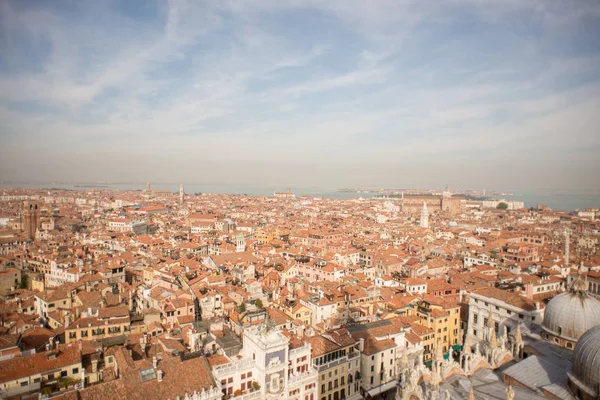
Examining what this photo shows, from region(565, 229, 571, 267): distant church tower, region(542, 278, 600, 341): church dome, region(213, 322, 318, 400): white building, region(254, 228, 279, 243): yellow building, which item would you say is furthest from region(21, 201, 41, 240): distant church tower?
region(565, 229, 571, 267): distant church tower

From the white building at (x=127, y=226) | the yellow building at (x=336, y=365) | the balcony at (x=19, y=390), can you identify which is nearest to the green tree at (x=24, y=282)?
the balcony at (x=19, y=390)

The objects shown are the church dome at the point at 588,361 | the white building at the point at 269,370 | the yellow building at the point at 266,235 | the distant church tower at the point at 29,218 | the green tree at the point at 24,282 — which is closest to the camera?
the church dome at the point at 588,361

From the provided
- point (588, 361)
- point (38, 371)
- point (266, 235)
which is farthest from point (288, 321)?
point (266, 235)

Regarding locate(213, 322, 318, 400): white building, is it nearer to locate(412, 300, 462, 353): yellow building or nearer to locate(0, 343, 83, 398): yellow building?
locate(0, 343, 83, 398): yellow building

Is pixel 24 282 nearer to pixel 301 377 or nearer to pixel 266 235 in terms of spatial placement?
pixel 301 377

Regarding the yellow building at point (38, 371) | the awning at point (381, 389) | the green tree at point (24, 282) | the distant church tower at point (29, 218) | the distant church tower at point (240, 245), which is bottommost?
the awning at point (381, 389)

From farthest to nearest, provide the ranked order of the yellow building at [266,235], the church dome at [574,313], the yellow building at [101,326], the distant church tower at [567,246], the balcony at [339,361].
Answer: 1. the yellow building at [266,235]
2. the distant church tower at [567,246]
3. the yellow building at [101,326]
4. the balcony at [339,361]
5. the church dome at [574,313]

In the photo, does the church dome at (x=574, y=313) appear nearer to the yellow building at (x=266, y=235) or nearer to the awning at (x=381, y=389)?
the awning at (x=381, y=389)
